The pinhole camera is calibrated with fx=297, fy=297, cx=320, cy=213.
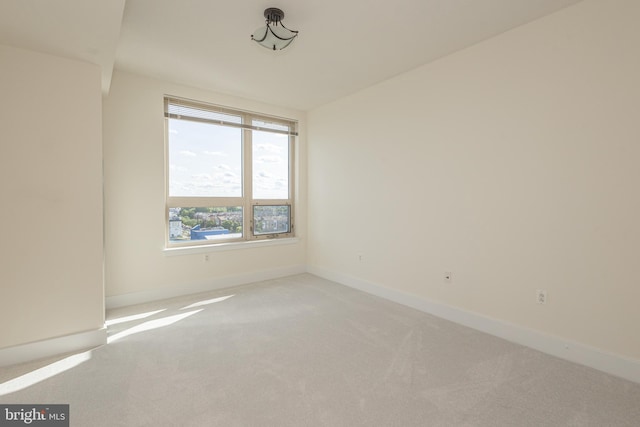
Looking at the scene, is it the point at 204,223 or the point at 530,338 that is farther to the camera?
the point at 204,223

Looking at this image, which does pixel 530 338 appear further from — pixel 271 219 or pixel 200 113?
pixel 200 113

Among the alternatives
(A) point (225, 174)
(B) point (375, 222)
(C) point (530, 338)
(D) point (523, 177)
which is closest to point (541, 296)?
(C) point (530, 338)


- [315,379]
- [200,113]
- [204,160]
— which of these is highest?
[200,113]

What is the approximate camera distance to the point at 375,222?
12.9 ft

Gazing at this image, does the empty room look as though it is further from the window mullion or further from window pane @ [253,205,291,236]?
window pane @ [253,205,291,236]

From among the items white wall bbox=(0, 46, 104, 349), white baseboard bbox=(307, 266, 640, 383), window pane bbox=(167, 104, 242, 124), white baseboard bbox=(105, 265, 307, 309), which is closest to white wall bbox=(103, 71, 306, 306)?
white baseboard bbox=(105, 265, 307, 309)

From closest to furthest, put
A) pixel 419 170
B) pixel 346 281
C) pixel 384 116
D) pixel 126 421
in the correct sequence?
pixel 126 421
pixel 419 170
pixel 384 116
pixel 346 281

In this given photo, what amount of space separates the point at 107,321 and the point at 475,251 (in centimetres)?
378

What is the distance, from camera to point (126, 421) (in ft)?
5.43

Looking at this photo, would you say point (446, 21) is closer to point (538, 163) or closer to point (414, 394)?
point (538, 163)

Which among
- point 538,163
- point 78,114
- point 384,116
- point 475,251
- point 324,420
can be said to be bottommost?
point 324,420

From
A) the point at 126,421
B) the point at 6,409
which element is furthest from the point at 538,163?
the point at 6,409

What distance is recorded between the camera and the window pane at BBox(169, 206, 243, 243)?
12.9 ft

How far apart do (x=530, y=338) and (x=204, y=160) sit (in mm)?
4153
